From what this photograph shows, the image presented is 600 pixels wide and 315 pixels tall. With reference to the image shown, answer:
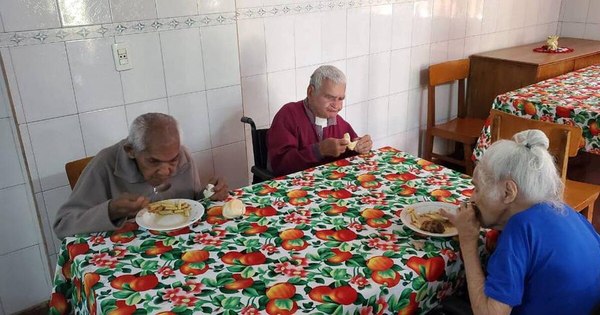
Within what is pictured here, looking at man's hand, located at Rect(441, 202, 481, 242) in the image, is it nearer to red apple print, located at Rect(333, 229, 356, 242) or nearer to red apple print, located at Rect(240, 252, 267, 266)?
red apple print, located at Rect(333, 229, 356, 242)

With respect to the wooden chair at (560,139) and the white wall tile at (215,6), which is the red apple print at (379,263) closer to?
the wooden chair at (560,139)

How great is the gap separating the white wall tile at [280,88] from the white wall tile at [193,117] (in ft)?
1.83

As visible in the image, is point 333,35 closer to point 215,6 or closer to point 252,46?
point 252,46

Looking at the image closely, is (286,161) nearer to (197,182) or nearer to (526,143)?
(197,182)

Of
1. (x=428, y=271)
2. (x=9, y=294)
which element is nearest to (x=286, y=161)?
(x=428, y=271)

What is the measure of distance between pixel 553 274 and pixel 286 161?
131cm

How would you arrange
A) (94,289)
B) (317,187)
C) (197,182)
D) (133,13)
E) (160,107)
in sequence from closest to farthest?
(94,289), (317,187), (197,182), (133,13), (160,107)

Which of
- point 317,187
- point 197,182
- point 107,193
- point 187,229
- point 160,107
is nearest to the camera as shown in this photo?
point 187,229

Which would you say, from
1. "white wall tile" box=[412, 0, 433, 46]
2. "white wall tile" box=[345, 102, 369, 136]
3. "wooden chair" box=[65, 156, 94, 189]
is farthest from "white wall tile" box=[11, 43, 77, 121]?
"white wall tile" box=[412, 0, 433, 46]

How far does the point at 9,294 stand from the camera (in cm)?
244

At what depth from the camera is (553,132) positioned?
232 centimetres

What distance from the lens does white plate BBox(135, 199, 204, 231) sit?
1537 millimetres

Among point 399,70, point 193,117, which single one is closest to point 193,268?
point 193,117

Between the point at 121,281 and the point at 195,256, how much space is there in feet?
0.69
